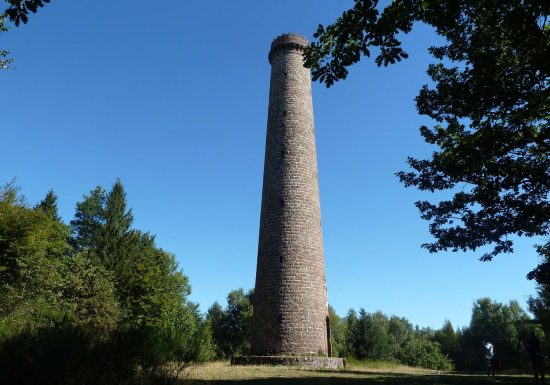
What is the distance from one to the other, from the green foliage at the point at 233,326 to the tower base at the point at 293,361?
36.4 meters

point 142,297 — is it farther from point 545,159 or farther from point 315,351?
point 545,159

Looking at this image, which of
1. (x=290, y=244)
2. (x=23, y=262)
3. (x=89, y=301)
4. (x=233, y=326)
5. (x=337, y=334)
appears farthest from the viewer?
(x=337, y=334)

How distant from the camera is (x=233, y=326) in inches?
2228

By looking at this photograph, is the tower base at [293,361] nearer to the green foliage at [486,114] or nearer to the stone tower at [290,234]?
the stone tower at [290,234]

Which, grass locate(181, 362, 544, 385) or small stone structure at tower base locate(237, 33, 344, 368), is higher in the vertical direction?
small stone structure at tower base locate(237, 33, 344, 368)

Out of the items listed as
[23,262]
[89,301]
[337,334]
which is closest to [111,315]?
A: [89,301]

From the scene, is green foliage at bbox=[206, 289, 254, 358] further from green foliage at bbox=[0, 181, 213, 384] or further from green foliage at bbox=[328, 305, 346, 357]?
green foliage at bbox=[328, 305, 346, 357]

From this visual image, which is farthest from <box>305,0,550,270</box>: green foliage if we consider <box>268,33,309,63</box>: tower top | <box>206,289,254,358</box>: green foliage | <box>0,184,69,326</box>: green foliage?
<box>206,289,254,358</box>: green foliage

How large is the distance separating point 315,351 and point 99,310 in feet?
58.3

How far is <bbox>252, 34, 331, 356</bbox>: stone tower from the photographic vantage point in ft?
63.2

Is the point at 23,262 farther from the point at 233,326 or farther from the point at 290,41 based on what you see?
the point at 233,326

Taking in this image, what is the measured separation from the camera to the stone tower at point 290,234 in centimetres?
1925

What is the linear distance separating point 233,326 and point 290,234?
133 ft

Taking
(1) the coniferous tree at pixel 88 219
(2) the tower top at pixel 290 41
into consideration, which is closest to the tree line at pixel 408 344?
(1) the coniferous tree at pixel 88 219
